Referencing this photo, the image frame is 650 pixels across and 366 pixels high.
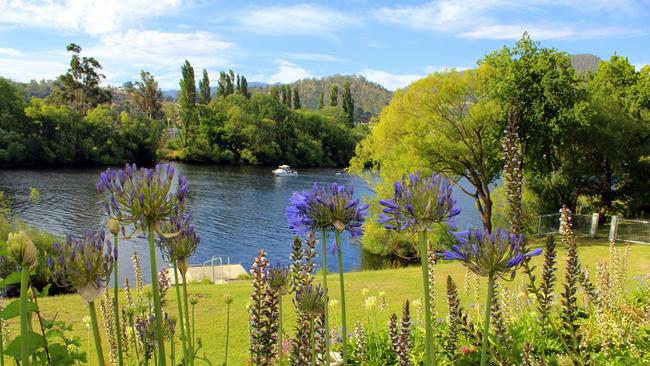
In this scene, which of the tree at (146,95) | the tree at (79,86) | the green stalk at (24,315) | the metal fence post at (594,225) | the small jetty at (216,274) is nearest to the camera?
the green stalk at (24,315)

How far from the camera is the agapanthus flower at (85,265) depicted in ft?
5.51

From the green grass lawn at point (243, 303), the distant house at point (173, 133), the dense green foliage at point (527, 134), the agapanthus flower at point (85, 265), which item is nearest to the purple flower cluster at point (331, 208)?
the agapanthus flower at point (85, 265)

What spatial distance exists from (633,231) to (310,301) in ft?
93.6

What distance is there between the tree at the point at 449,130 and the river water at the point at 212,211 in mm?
4034

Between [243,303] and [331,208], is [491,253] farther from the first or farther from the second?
[243,303]

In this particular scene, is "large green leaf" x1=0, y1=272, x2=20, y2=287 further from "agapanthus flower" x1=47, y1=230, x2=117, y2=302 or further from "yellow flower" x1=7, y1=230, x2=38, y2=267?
"yellow flower" x1=7, y1=230, x2=38, y2=267

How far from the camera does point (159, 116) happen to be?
416 ft

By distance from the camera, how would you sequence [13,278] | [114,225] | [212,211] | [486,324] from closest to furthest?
[486,324] → [13,278] → [114,225] → [212,211]

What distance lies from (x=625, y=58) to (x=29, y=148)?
253 feet

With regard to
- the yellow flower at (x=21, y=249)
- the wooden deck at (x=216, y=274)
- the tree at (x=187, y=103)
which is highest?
the tree at (x=187, y=103)

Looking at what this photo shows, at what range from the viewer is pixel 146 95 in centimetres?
11638

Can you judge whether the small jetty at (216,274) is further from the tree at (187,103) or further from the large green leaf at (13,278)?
the tree at (187,103)

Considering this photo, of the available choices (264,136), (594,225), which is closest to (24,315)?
(594,225)

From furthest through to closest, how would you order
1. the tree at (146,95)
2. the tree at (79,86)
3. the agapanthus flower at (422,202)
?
the tree at (146,95) < the tree at (79,86) < the agapanthus flower at (422,202)
